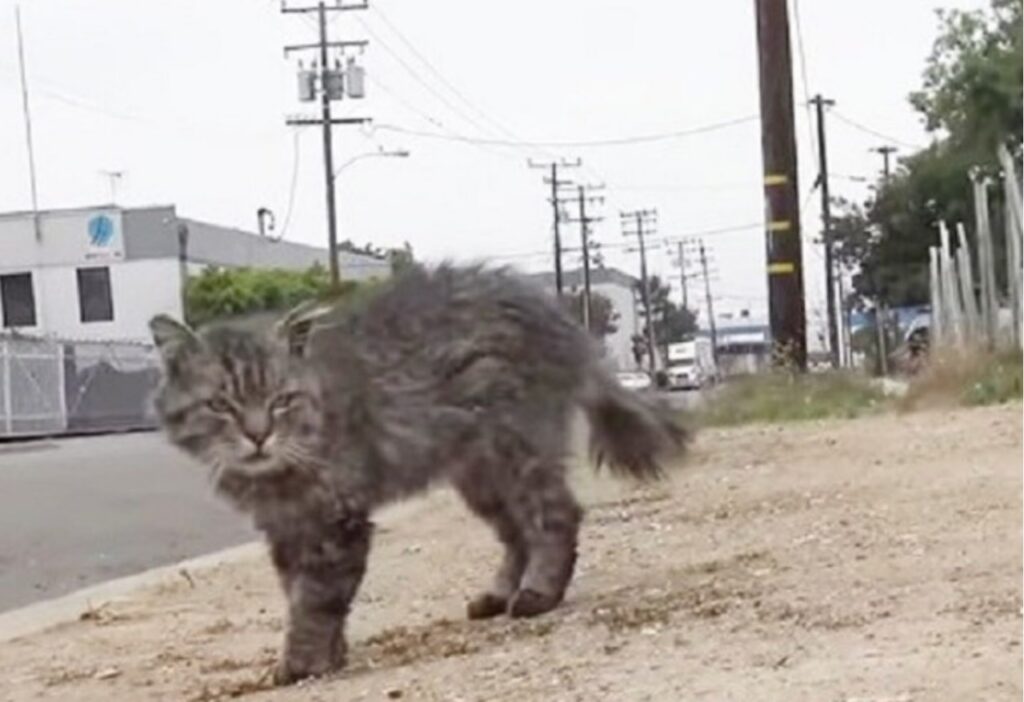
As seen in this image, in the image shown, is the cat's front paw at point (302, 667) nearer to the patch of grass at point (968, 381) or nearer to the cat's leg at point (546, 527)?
the cat's leg at point (546, 527)

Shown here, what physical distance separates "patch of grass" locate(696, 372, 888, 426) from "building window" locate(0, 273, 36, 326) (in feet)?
154

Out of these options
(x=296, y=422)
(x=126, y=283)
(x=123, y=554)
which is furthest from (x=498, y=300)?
(x=126, y=283)

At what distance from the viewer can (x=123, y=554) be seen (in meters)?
13.8

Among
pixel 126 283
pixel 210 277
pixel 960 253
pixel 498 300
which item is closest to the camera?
pixel 498 300

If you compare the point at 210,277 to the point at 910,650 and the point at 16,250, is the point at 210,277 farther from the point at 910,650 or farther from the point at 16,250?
the point at 910,650

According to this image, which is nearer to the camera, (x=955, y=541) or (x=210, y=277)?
(x=955, y=541)

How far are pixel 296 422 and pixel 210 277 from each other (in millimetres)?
54440

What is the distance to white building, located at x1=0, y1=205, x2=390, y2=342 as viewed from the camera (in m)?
66.1

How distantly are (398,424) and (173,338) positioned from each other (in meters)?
0.82

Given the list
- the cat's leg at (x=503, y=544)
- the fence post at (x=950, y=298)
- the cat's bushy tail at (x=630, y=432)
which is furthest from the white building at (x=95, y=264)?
the cat's leg at (x=503, y=544)

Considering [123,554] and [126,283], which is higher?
[126,283]

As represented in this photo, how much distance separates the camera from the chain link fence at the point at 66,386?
1686 inches

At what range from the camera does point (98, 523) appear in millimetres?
16016

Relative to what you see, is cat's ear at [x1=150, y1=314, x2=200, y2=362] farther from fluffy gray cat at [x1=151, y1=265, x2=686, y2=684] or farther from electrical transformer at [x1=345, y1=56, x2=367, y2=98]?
electrical transformer at [x1=345, y1=56, x2=367, y2=98]
